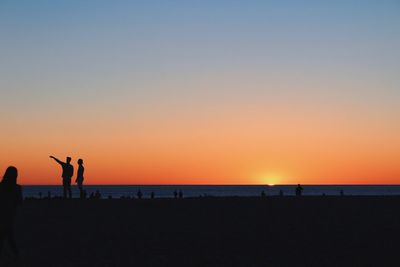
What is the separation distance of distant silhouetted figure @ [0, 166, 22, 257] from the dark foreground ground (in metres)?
0.96

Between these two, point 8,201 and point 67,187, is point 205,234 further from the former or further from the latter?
point 67,187

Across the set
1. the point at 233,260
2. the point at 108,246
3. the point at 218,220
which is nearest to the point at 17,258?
the point at 108,246

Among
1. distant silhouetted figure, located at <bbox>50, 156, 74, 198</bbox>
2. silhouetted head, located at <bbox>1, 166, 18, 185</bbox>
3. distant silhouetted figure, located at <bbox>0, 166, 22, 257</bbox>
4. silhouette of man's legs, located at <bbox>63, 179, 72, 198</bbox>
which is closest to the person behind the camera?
distant silhouetted figure, located at <bbox>0, 166, 22, 257</bbox>

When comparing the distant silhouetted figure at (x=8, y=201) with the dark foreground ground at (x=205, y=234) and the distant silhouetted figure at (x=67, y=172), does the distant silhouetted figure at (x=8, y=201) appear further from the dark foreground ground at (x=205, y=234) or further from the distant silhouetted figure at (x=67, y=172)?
the distant silhouetted figure at (x=67, y=172)

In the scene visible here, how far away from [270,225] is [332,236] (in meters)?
2.82

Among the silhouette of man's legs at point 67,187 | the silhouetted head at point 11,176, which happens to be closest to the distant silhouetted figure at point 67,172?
the silhouette of man's legs at point 67,187

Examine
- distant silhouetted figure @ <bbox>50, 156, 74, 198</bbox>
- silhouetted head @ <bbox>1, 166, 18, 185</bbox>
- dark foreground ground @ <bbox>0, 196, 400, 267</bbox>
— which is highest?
distant silhouetted figure @ <bbox>50, 156, 74, 198</bbox>

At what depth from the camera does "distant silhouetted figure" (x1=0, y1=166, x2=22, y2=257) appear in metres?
15.9

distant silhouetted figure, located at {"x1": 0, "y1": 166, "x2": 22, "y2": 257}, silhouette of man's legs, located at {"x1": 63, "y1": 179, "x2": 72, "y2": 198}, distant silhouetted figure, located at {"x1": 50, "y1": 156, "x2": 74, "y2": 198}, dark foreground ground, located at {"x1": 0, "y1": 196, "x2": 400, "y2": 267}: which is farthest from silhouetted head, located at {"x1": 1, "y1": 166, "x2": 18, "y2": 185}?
silhouette of man's legs, located at {"x1": 63, "y1": 179, "x2": 72, "y2": 198}

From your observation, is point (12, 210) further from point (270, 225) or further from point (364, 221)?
point (364, 221)

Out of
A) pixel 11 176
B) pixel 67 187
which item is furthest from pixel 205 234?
pixel 67 187

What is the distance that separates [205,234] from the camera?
826 inches

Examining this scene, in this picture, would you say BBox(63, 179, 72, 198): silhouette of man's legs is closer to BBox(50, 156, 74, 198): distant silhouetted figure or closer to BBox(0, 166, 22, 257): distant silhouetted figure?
BBox(50, 156, 74, 198): distant silhouetted figure

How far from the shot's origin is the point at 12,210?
637 inches
